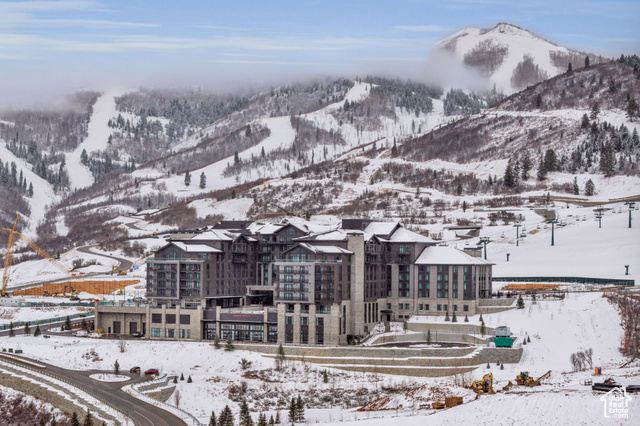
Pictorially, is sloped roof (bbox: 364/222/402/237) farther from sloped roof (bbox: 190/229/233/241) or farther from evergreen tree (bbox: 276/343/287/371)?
evergreen tree (bbox: 276/343/287/371)

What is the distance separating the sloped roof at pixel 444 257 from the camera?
123875 millimetres

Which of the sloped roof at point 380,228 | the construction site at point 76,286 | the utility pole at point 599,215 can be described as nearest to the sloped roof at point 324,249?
the sloped roof at point 380,228

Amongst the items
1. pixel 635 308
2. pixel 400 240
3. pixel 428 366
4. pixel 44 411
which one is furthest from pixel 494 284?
pixel 44 411

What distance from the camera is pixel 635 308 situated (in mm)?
112125

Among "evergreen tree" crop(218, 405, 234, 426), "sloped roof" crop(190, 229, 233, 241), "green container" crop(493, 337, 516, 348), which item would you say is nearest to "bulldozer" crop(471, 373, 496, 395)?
"green container" crop(493, 337, 516, 348)

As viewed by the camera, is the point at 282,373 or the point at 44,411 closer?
the point at 44,411

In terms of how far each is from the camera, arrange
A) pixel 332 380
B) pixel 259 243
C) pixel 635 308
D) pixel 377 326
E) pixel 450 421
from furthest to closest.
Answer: pixel 259 243
pixel 377 326
pixel 635 308
pixel 332 380
pixel 450 421

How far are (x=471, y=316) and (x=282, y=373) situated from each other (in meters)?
28.4

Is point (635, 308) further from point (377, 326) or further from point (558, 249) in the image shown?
point (558, 249)

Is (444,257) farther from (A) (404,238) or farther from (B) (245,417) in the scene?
(B) (245,417)

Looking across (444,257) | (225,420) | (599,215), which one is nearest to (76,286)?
(444,257)
